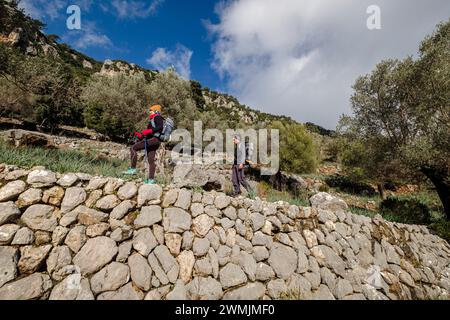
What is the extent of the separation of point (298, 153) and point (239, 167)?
12496mm

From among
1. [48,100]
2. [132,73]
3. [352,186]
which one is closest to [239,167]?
[352,186]

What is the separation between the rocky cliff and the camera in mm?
3117

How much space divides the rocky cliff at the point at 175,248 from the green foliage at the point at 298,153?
11.3m

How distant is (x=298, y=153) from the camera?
1783 cm

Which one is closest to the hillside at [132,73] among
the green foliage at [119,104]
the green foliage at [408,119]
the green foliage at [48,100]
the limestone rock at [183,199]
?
the green foliage at [48,100]

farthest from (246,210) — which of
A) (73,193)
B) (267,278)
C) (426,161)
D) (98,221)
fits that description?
(426,161)

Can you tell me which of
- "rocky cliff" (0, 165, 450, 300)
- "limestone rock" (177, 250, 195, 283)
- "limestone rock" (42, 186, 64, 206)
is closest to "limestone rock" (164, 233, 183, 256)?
"rocky cliff" (0, 165, 450, 300)

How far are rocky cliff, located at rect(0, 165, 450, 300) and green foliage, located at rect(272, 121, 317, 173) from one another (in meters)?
Result: 11.3

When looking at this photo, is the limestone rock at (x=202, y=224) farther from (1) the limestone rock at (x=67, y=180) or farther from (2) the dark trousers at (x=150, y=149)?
(1) the limestone rock at (x=67, y=180)

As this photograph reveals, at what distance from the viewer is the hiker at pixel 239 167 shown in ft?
21.9

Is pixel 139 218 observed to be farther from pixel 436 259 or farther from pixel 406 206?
pixel 406 206

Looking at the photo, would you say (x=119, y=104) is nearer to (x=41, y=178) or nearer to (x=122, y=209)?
(x=41, y=178)
